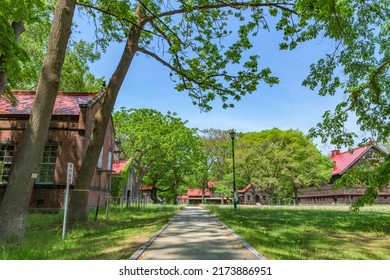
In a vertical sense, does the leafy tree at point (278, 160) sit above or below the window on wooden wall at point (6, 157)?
above

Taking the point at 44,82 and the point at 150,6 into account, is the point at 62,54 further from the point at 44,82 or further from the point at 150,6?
the point at 150,6

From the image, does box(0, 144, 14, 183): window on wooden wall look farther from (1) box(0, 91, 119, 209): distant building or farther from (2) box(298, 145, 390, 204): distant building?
(2) box(298, 145, 390, 204): distant building

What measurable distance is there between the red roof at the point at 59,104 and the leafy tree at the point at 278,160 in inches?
1394

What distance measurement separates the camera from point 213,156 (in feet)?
217

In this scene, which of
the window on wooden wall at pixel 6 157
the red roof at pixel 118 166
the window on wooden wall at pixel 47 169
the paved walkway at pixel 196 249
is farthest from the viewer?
the red roof at pixel 118 166

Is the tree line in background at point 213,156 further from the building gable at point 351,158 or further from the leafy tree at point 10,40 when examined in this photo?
the leafy tree at point 10,40

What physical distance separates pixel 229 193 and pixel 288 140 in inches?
624

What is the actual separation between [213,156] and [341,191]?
83.2ft

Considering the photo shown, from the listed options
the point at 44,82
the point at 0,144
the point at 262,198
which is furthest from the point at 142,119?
the point at 262,198

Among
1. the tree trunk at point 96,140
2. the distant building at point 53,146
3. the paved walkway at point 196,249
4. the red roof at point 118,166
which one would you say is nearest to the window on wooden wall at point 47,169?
the distant building at point 53,146

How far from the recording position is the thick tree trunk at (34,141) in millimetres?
7891

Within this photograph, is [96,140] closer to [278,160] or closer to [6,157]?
[6,157]

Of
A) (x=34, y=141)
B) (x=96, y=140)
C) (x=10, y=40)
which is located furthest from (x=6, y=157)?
(x=34, y=141)
